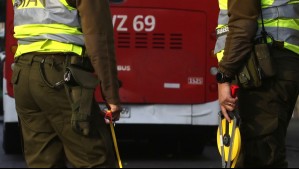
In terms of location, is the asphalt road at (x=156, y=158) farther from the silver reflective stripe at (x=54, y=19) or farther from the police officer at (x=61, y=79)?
the silver reflective stripe at (x=54, y=19)

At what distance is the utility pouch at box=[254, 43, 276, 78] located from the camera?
4.43 metres

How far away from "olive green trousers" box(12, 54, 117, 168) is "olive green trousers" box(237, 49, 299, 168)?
0.76 metres

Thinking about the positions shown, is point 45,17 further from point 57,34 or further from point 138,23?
point 138,23

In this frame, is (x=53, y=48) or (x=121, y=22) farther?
(x=121, y=22)

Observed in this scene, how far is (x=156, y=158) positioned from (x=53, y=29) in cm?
619

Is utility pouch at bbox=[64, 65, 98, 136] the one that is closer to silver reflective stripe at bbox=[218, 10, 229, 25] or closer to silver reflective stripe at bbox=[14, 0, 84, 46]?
silver reflective stripe at bbox=[14, 0, 84, 46]

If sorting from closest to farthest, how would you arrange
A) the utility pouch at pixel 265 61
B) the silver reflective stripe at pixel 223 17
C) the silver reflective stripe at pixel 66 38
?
the silver reflective stripe at pixel 66 38 → the utility pouch at pixel 265 61 → the silver reflective stripe at pixel 223 17

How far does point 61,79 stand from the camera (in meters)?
4.29

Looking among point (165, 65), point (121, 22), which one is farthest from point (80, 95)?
point (165, 65)

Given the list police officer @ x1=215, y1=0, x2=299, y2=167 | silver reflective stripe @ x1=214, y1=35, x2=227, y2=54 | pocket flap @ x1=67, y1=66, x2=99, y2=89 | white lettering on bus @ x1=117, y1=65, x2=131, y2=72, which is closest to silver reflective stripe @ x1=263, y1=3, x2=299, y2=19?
police officer @ x1=215, y1=0, x2=299, y2=167

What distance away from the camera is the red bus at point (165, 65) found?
32.1ft

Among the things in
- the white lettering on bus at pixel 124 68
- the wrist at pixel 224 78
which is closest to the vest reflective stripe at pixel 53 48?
the wrist at pixel 224 78

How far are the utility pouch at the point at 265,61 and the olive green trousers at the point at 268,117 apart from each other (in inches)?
2.1

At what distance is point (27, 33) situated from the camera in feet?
14.5
